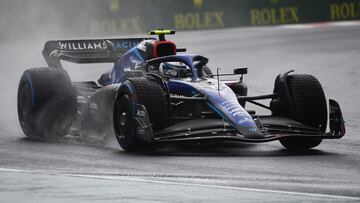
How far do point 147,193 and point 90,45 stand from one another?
21.6 feet

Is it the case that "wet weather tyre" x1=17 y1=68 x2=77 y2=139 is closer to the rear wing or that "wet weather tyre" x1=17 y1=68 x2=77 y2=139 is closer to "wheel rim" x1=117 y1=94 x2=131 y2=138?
the rear wing

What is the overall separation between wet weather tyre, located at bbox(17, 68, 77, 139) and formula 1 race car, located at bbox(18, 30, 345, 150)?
0.04ft

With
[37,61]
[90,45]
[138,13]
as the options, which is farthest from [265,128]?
[138,13]

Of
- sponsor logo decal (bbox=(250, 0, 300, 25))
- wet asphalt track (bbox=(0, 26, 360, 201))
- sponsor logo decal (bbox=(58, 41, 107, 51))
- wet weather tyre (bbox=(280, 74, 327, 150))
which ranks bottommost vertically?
wet asphalt track (bbox=(0, 26, 360, 201))

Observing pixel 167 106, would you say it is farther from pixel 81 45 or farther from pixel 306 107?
pixel 81 45

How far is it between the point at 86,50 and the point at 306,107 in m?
4.08

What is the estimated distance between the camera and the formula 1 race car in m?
11.0

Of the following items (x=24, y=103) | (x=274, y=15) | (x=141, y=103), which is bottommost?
(x=24, y=103)

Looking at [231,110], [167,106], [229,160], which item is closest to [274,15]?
[167,106]

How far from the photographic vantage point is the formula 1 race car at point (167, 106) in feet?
36.1

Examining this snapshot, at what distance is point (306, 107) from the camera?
11445 millimetres

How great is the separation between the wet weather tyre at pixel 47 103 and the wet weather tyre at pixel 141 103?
179 centimetres

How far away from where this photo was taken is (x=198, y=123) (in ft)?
36.5

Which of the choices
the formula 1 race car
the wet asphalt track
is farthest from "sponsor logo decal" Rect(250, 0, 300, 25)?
the formula 1 race car
